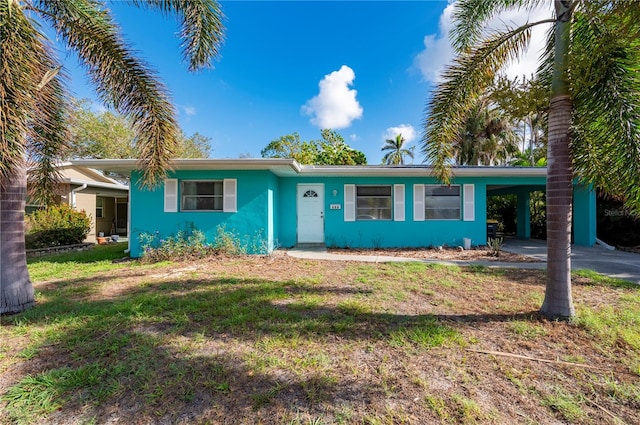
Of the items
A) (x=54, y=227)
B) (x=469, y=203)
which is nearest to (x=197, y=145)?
(x=54, y=227)

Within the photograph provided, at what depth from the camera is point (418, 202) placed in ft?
32.3

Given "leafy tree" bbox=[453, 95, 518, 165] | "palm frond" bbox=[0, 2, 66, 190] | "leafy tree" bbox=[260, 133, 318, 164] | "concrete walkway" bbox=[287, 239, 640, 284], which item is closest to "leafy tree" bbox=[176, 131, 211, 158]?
"leafy tree" bbox=[260, 133, 318, 164]

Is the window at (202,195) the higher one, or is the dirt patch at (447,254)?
the window at (202,195)

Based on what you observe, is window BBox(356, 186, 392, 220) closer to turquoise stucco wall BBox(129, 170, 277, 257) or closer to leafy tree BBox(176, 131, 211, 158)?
turquoise stucco wall BBox(129, 170, 277, 257)

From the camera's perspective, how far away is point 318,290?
16.4 feet

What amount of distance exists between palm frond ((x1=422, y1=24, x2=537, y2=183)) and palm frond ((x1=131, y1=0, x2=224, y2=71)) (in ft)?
13.1

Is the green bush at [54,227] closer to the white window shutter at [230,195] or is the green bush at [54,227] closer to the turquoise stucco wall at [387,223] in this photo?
the white window shutter at [230,195]

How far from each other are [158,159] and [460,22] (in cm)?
567

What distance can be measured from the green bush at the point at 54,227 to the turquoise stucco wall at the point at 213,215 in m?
3.34

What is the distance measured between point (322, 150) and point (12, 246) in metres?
25.8

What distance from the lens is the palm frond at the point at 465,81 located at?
4.03 meters

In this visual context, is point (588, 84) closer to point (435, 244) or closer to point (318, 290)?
point (318, 290)

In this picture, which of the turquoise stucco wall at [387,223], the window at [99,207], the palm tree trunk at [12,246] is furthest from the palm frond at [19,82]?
the window at [99,207]

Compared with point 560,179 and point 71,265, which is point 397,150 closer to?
point 560,179
